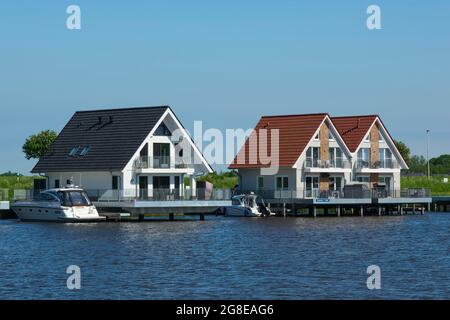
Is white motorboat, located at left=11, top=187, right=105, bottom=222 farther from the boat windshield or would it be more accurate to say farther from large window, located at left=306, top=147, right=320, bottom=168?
large window, located at left=306, top=147, right=320, bottom=168

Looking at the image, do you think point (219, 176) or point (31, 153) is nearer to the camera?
point (31, 153)

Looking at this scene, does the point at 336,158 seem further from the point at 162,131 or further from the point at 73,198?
the point at 73,198

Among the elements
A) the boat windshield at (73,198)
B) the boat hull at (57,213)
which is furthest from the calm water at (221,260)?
the boat windshield at (73,198)

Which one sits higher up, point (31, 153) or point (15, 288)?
point (31, 153)

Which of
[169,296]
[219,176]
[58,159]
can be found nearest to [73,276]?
[169,296]

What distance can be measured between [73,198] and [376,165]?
34.9 m

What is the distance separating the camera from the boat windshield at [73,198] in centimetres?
6756

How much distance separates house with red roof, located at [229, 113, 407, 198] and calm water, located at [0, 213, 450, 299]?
50.3ft

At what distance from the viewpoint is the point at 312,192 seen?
8388cm

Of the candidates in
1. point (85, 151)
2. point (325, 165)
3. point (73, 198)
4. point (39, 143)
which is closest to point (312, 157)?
point (325, 165)

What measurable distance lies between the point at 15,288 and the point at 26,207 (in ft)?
121

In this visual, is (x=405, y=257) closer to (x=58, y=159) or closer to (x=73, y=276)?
(x=73, y=276)

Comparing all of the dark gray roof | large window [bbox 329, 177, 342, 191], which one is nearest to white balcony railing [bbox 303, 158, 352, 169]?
large window [bbox 329, 177, 342, 191]

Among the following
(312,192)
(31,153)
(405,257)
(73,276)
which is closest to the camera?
(73,276)
